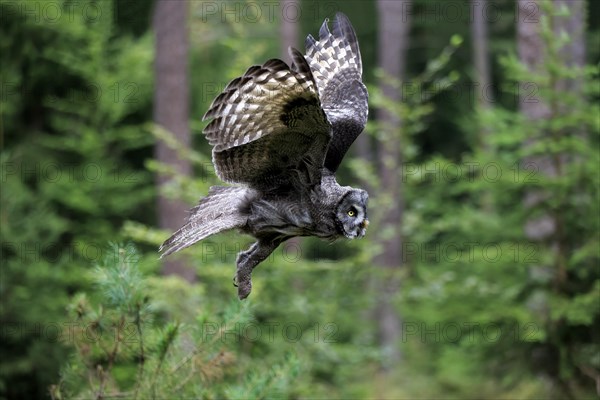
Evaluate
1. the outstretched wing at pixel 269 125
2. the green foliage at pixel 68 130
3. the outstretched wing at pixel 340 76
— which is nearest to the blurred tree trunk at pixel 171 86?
the green foliage at pixel 68 130

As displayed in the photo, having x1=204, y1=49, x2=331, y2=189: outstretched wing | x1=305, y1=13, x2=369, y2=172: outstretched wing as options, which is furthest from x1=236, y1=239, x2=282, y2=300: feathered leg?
x1=305, y1=13, x2=369, y2=172: outstretched wing

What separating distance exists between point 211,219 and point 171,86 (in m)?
8.30

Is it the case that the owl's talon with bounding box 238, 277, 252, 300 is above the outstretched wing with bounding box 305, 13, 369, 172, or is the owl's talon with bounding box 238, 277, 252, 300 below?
below

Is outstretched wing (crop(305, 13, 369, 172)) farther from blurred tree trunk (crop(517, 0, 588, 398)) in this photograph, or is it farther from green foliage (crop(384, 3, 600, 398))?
blurred tree trunk (crop(517, 0, 588, 398))

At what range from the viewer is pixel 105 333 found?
13.1ft

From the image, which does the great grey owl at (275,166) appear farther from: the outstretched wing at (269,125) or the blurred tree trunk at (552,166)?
the blurred tree trunk at (552,166)

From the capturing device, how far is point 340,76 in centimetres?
454

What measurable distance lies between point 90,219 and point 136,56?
276cm

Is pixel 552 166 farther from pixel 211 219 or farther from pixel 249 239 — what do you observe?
pixel 211 219

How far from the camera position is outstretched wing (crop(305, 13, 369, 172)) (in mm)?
4012

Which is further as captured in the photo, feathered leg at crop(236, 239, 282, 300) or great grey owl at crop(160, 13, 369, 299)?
feathered leg at crop(236, 239, 282, 300)

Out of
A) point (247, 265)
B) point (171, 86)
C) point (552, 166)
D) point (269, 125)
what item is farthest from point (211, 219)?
point (171, 86)

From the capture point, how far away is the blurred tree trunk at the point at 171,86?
11.6 meters

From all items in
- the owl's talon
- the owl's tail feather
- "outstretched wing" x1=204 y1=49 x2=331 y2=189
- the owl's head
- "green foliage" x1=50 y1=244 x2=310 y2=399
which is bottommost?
"green foliage" x1=50 y1=244 x2=310 y2=399
